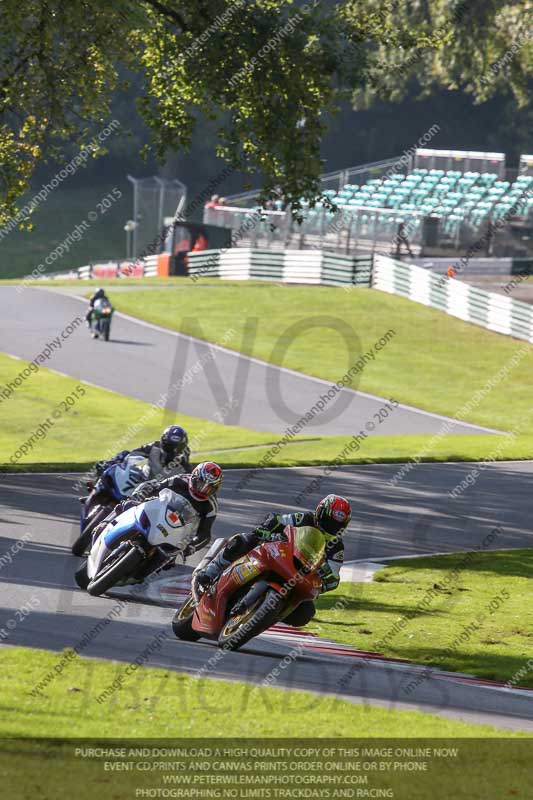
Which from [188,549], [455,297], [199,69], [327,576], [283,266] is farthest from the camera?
[283,266]

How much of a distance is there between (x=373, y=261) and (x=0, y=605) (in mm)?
38050

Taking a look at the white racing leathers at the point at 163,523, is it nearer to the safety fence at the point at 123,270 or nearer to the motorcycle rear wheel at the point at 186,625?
the motorcycle rear wheel at the point at 186,625

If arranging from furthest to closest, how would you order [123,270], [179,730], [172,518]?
[123,270] → [172,518] → [179,730]

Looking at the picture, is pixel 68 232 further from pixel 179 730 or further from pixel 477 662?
pixel 179 730

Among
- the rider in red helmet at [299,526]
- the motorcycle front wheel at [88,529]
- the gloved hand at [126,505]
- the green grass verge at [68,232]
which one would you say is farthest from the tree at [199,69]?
the green grass verge at [68,232]

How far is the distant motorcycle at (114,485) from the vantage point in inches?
565

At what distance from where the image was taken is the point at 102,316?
39.1 metres

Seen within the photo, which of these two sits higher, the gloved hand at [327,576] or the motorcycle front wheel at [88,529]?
the gloved hand at [327,576]

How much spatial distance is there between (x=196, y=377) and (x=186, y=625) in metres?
24.6

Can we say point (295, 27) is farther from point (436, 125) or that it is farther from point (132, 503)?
point (436, 125)

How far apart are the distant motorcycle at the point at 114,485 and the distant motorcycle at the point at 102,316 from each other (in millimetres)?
24652

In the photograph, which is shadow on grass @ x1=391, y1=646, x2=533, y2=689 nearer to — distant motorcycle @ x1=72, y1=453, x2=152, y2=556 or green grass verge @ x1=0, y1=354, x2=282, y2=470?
distant motorcycle @ x1=72, y1=453, x2=152, y2=556

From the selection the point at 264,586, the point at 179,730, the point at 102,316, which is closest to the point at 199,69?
the point at 264,586

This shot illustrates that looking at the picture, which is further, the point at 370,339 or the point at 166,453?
the point at 370,339
